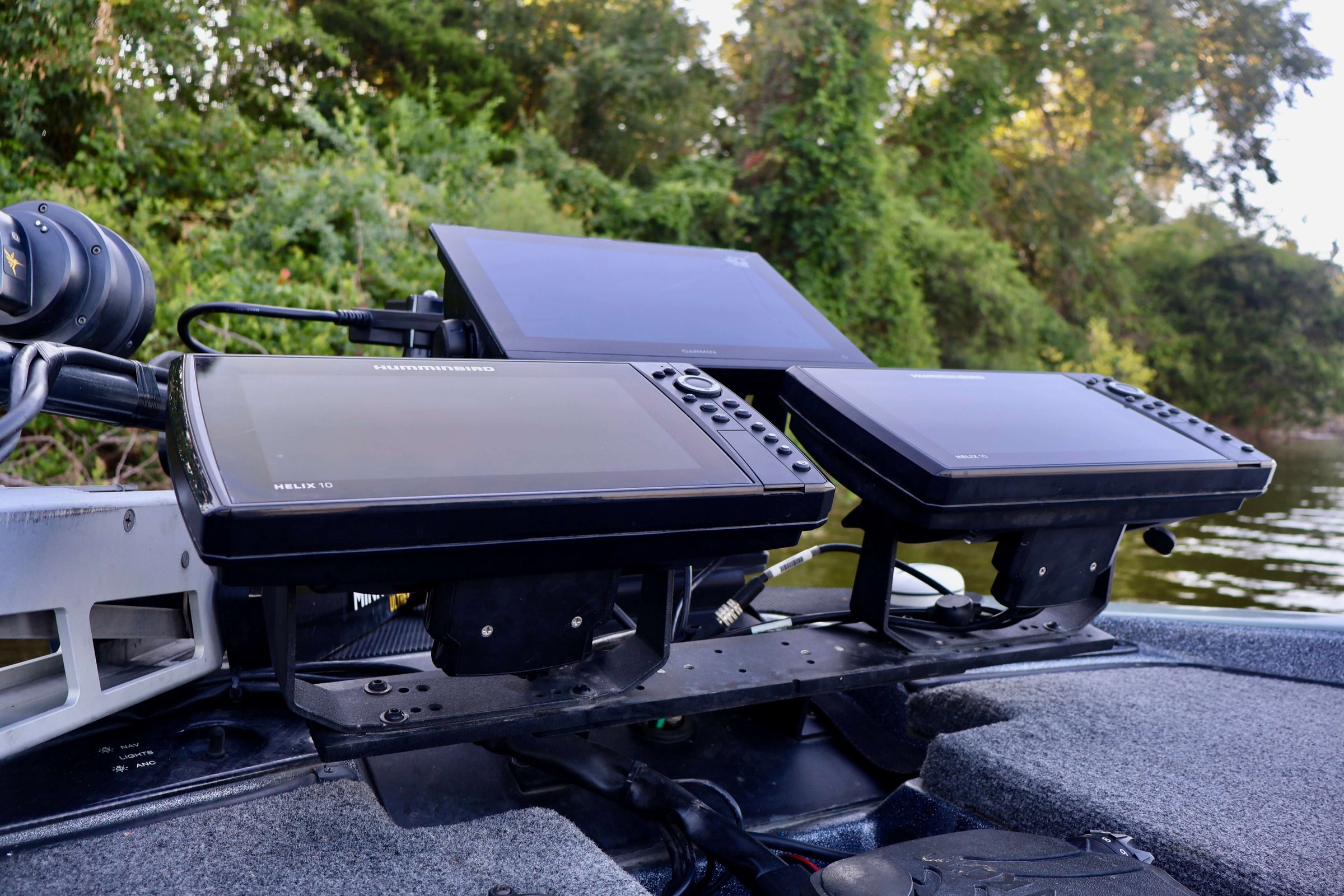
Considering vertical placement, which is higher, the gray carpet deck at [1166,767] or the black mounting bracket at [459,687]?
the black mounting bracket at [459,687]

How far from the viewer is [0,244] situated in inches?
32.9

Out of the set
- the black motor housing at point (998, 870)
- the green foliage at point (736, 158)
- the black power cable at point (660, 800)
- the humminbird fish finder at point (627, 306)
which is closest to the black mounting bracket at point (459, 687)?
the black power cable at point (660, 800)

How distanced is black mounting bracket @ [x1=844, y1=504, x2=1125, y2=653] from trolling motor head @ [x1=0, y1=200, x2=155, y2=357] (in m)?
0.75

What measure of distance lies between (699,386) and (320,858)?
51 cm

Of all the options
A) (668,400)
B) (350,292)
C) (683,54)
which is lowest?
(350,292)

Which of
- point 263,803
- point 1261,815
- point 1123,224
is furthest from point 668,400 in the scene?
point 1123,224

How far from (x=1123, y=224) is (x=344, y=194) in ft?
40.3

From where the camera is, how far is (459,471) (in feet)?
2.23

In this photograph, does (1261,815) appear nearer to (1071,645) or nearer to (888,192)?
(1071,645)

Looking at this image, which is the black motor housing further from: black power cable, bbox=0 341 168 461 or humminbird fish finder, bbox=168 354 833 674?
black power cable, bbox=0 341 168 461

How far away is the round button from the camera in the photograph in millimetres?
882

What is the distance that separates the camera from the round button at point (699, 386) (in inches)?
34.7

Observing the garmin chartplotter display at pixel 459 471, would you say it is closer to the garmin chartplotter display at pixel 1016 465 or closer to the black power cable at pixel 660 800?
the garmin chartplotter display at pixel 1016 465

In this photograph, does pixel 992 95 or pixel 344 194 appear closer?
pixel 344 194
